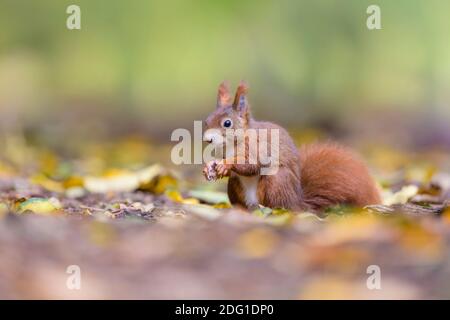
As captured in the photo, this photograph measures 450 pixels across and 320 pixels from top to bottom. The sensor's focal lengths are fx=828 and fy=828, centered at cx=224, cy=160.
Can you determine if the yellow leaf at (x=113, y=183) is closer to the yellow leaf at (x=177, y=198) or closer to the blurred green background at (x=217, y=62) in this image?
the yellow leaf at (x=177, y=198)

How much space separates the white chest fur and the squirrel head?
0.84 feet

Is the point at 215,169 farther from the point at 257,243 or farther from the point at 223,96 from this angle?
the point at 257,243

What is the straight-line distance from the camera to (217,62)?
12.2 metres

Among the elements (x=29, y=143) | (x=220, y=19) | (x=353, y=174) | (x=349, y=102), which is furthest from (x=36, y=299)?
(x=220, y=19)

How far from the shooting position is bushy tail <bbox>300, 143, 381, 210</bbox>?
456 cm

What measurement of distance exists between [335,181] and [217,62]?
7804 mm

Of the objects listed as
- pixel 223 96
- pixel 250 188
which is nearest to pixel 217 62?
pixel 223 96

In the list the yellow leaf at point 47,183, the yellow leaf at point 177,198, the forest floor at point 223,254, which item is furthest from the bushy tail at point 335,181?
the yellow leaf at point 47,183

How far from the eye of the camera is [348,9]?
11.3 m

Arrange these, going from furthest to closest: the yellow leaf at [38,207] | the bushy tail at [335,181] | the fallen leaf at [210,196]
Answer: the fallen leaf at [210,196] < the bushy tail at [335,181] < the yellow leaf at [38,207]

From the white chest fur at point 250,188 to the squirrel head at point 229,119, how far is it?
0.26m

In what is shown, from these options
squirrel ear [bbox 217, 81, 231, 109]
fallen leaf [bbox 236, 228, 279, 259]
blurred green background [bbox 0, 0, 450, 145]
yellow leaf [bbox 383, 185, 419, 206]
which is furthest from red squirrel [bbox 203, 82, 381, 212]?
blurred green background [bbox 0, 0, 450, 145]

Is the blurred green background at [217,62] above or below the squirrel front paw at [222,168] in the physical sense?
above

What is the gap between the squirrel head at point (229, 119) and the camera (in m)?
4.33
